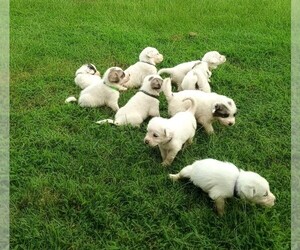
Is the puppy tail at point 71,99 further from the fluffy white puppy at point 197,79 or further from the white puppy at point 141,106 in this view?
the fluffy white puppy at point 197,79

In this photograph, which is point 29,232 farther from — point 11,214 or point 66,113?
point 66,113

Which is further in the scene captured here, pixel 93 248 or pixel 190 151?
pixel 190 151

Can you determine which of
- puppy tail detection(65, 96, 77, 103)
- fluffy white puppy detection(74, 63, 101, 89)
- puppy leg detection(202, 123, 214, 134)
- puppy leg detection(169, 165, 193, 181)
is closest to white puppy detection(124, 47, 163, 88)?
fluffy white puppy detection(74, 63, 101, 89)

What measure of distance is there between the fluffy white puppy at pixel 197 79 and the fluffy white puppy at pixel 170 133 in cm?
98

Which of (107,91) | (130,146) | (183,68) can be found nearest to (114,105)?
(107,91)

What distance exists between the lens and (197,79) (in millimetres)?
6156

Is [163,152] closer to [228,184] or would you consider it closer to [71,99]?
[228,184]

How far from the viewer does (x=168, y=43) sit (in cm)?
842

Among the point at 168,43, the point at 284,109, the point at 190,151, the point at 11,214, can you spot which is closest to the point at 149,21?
the point at 168,43

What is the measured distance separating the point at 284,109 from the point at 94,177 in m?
3.15

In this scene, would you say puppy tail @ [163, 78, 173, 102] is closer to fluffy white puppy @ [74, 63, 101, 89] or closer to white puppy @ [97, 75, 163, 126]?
white puppy @ [97, 75, 163, 126]

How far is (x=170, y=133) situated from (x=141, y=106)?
1064mm

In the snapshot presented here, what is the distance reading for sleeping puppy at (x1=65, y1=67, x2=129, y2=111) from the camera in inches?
234

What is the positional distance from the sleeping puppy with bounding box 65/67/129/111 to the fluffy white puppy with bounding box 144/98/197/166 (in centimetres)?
117
